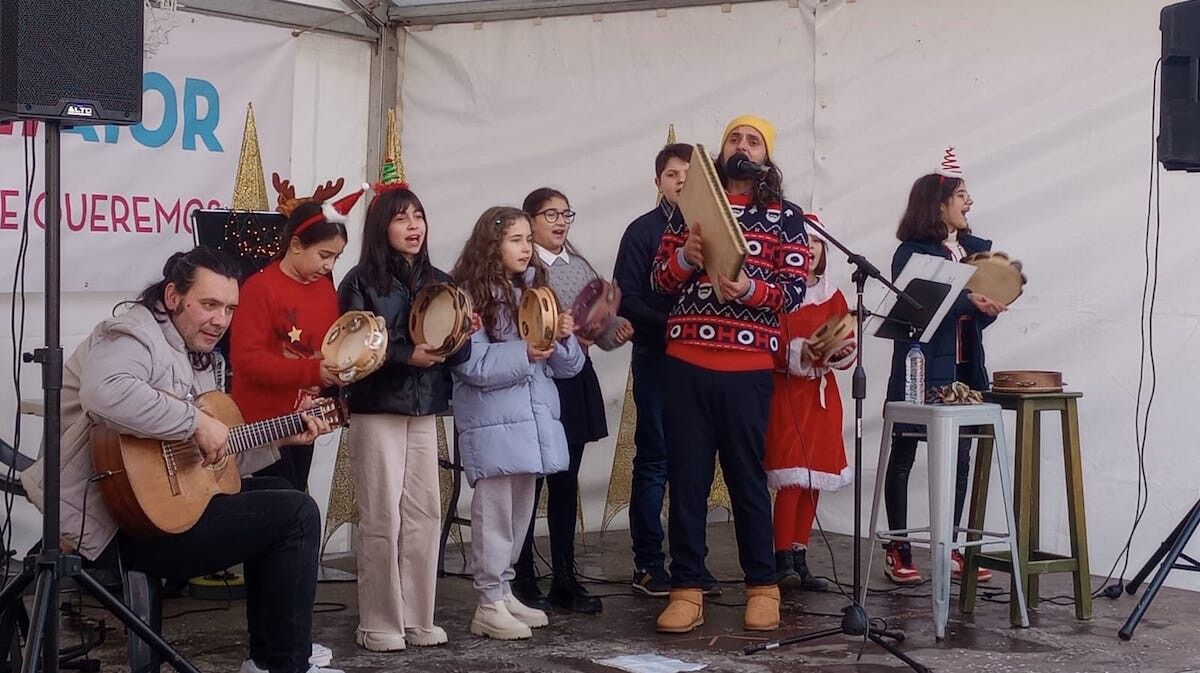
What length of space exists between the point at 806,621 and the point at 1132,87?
8.43 ft

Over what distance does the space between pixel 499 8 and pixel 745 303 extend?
274cm

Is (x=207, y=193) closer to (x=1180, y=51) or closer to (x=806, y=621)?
(x=806, y=621)

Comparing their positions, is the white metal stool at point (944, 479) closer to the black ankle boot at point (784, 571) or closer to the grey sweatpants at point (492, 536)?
the black ankle boot at point (784, 571)

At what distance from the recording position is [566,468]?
507 cm

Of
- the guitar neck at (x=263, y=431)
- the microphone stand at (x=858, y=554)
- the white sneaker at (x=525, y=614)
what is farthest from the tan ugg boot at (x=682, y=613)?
the guitar neck at (x=263, y=431)

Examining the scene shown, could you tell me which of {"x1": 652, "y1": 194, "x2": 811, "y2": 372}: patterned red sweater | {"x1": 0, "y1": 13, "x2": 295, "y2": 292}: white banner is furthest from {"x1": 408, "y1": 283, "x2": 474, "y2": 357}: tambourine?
{"x1": 0, "y1": 13, "x2": 295, "y2": 292}: white banner

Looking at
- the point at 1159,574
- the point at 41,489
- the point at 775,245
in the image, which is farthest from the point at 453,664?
the point at 1159,574

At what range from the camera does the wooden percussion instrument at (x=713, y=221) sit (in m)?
4.43

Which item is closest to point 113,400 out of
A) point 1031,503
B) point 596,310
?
point 596,310

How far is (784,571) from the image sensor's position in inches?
232

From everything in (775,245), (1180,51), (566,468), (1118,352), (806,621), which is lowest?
(806,621)

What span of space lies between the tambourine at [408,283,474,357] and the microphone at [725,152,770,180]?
974 millimetres

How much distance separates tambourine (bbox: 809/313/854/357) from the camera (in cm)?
552

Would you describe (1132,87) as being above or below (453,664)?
above
